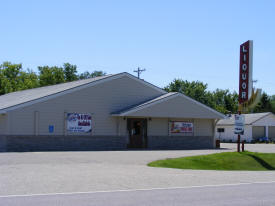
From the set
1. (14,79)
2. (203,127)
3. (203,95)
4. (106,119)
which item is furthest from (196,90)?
(106,119)

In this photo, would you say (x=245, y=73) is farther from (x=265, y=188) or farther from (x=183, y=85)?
(x=183, y=85)

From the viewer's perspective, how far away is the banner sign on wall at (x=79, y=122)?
29.0 meters

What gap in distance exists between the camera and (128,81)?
3191 centimetres

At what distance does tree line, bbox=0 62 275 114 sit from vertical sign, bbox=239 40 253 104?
4309cm

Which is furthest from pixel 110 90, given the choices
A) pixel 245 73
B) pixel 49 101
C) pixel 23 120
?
pixel 245 73

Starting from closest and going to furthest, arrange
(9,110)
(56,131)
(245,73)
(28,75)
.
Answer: (245,73) < (9,110) < (56,131) < (28,75)

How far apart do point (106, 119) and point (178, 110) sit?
5.49 metres

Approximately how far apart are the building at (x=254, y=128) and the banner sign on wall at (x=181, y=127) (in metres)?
20.0

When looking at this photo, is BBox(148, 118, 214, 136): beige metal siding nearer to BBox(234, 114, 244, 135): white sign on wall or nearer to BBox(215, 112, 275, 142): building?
BBox(234, 114, 244, 135): white sign on wall

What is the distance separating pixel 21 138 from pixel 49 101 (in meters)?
3.00

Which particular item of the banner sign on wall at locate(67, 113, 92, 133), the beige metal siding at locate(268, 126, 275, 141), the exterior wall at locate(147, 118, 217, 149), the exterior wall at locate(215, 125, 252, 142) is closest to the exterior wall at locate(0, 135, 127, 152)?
the banner sign on wall at locate(67, 113, 92, 133)

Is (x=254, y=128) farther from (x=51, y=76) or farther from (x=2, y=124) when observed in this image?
(x=2, y=124)

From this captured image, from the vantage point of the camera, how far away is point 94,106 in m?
30.2

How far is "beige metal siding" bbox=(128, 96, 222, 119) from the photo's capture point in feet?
101
